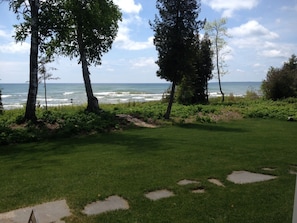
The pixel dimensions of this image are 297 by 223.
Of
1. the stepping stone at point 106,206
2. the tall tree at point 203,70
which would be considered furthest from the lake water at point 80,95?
the stepping stone at point 106,206

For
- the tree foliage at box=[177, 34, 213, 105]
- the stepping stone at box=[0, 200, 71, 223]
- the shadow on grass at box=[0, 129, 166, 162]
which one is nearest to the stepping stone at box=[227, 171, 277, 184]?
the shadow on grass at box=[0, 129, 166, 162]

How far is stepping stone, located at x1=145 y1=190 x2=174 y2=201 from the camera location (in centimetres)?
439

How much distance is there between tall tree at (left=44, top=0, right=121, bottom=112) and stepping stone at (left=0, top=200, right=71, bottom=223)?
362 inches

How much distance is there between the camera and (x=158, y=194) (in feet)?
14.8

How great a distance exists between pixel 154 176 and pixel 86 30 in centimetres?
1071

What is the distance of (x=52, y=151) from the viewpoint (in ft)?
26.6

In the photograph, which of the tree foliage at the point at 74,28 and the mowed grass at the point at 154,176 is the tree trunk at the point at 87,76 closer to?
the tree foliage at the point at 74,28

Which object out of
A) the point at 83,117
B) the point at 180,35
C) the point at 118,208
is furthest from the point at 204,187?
the point at 180,35

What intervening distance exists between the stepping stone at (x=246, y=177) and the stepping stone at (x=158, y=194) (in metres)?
1.30

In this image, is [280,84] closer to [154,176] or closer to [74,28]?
[74,28]

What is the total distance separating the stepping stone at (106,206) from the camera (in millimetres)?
3898

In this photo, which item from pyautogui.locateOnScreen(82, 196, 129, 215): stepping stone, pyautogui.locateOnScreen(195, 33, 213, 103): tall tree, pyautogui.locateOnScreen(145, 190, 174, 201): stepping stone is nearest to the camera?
pyautogui.locateOnScreen(82, 196, 129, 215): stepping stone

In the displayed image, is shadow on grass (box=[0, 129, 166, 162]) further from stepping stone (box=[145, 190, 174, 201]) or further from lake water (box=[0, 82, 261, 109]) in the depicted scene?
lake water (box=[0, 82, 261, 109])

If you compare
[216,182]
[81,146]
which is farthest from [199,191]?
[81,146]
